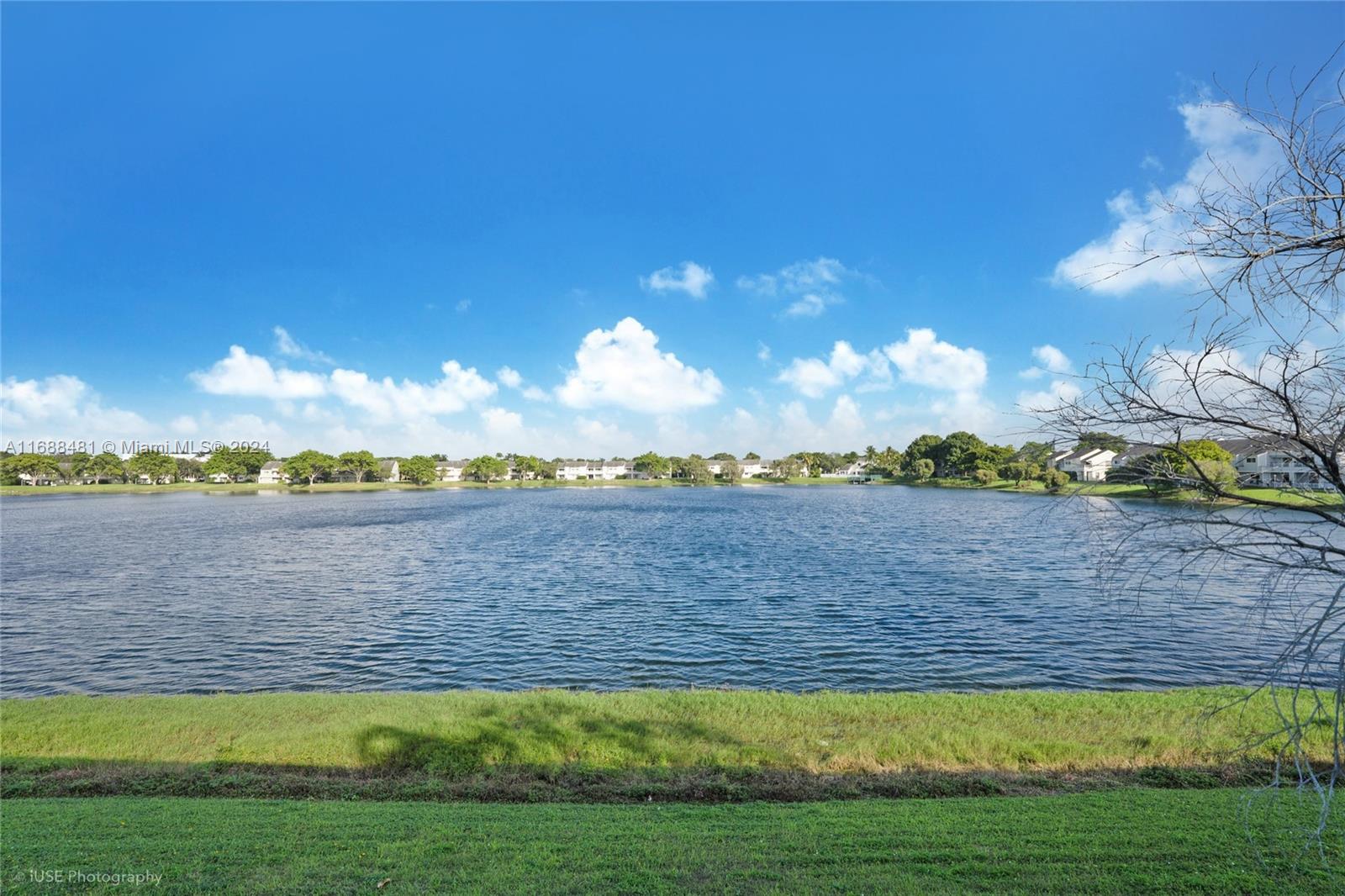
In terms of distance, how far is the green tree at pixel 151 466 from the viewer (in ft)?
432

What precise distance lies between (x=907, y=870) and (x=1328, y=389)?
497cm

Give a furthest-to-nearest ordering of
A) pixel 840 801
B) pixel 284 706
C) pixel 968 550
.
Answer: pixel 968 550, pixel 284 706, pixel 840 801

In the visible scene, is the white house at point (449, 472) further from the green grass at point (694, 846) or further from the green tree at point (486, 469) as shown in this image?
the green grass at point (694, 846)

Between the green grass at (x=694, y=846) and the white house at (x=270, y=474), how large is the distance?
161876 mm

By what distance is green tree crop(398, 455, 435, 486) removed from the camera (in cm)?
14300

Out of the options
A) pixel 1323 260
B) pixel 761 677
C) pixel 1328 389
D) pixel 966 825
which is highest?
pixel 1323 260

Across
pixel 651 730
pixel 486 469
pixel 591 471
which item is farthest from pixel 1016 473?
pixel 591 471

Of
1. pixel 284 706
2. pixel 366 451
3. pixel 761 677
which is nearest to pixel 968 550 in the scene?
pixel 761 677

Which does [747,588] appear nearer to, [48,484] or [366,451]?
[366,451]

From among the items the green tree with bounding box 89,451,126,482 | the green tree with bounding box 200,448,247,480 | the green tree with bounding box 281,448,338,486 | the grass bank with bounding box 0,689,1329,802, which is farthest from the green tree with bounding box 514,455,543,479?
the grass bank with bounding box 0,689,1329,802

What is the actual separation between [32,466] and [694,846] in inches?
6772

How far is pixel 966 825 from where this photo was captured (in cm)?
661

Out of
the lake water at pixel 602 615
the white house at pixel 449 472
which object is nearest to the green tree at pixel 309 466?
the white house at pixel 449 472

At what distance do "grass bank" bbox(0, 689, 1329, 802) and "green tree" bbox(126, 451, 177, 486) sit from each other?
15495 centimetres
